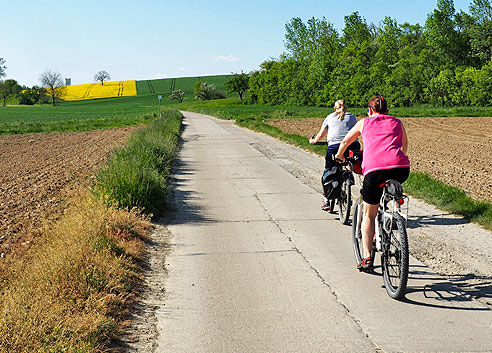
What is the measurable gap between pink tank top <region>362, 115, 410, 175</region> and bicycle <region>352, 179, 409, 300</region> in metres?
0.20

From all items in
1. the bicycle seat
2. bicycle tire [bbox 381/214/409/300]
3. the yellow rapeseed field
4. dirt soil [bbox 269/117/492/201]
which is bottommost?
dirt soil [bbox 269/117/492/201]

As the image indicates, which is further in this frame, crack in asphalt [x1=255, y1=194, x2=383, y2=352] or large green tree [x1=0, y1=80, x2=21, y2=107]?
large green tree [x1=0, y1=80, x2=21, y2=107]

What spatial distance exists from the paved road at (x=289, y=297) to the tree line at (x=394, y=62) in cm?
5981

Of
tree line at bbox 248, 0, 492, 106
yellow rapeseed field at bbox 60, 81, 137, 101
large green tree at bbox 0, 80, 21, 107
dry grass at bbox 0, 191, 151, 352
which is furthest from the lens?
yellow rapeseed field at bbox 60, 81, 137, 101

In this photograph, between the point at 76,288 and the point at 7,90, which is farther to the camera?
the point at 7,90

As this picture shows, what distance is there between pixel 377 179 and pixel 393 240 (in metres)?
0.63

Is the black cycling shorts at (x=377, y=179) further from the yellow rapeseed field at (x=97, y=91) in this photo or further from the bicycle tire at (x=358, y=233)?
the yellow rapeseed field at (x=97, y=91)

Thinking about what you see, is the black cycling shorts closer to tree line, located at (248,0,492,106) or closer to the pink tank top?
the pink tank top

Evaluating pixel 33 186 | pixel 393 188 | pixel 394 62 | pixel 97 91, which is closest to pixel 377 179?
pixel 393 188

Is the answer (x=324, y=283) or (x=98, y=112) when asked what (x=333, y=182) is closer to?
(x=324, y=283)

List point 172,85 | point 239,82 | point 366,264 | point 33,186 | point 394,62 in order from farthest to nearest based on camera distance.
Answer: point 172,85 → point 239,82 → point 394,62 → point 33,186 → point 366,264

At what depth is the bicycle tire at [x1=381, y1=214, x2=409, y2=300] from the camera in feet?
16.8

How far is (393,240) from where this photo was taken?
17.9 feet

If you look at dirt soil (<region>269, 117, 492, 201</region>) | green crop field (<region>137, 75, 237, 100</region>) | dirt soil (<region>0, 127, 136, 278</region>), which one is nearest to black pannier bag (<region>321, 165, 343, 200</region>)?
dirt soil (<region>269, 117, 492, 201</region>)
